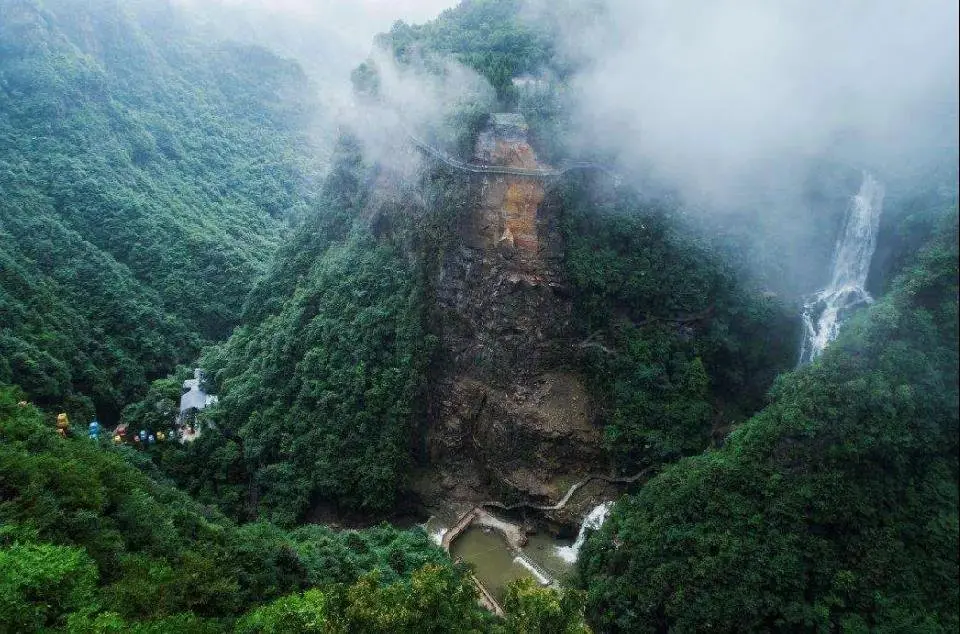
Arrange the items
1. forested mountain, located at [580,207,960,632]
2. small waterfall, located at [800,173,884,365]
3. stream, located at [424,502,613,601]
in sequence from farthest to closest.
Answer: stream, located at [424,502,613,601] → small waterfall, located at [800,173,884,365] → forested mountain, located at [580,207,960,632]

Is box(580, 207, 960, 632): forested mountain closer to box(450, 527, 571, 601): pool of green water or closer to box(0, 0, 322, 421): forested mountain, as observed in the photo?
box(450, 527, 571, 601): pool of green water

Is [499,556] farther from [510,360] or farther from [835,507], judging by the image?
[835,507]

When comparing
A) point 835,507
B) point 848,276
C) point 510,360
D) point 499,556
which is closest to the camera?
point 835,507

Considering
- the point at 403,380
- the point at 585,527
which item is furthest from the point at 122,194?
the point at 585,527

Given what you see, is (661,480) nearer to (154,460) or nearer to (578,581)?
(578,581)

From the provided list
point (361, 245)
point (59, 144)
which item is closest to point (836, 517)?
point (361, 245)

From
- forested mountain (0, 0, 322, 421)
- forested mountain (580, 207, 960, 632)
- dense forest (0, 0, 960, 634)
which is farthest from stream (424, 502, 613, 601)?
forested mountain (0, 0, 322, 421)
